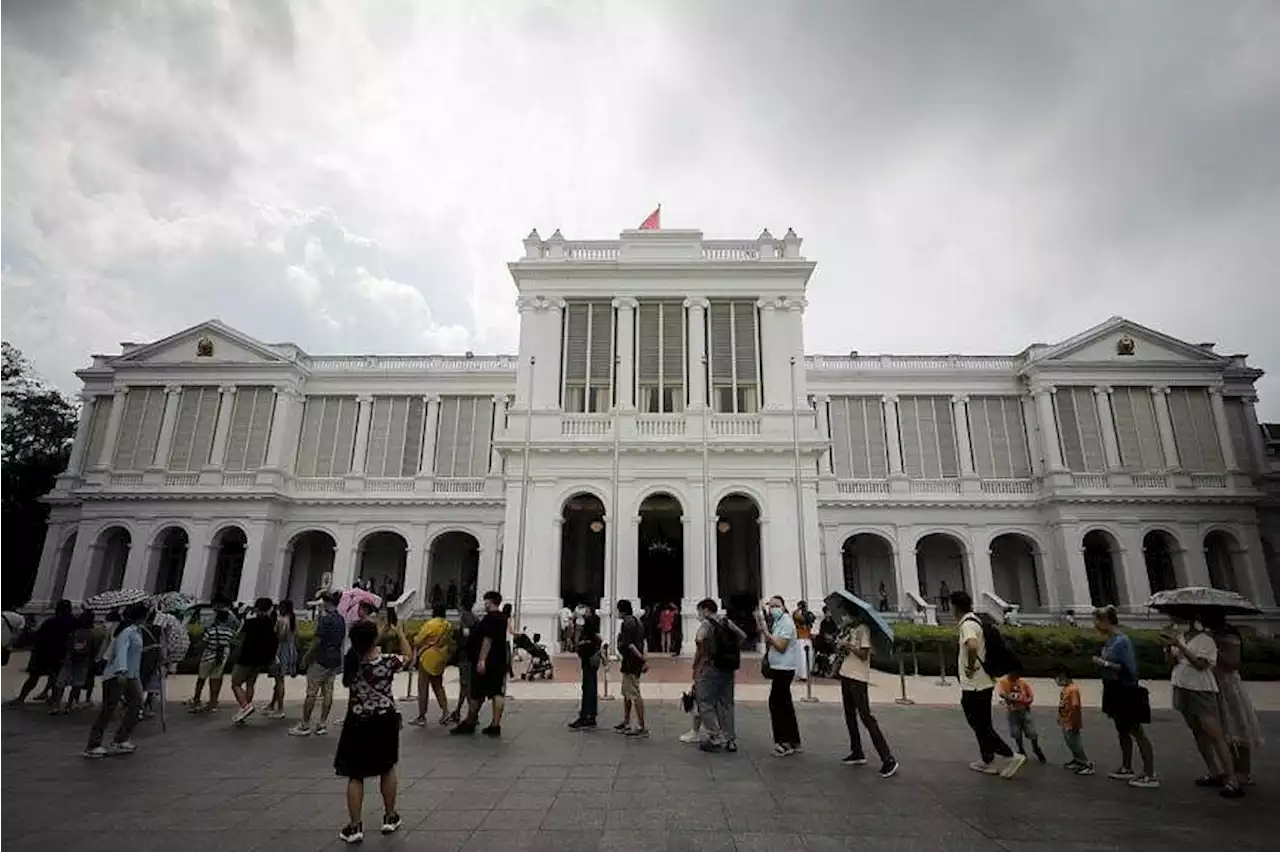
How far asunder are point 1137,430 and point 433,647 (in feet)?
110

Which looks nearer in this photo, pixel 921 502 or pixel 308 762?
pixel 308 762

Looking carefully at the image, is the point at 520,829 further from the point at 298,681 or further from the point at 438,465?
the point at 438,465

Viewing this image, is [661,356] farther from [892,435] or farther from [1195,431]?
[1195,431]

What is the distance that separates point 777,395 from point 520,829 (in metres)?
18.6

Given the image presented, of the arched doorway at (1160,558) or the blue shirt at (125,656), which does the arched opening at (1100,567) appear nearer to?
the arched doorway at (1160,558)

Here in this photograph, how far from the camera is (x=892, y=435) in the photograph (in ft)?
103

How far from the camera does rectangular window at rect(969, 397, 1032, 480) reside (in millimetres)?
30875

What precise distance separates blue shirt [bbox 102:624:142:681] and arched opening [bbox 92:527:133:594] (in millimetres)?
27461

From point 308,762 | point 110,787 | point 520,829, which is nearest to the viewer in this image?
point 520,829

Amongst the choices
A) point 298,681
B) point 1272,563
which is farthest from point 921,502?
point 298,681

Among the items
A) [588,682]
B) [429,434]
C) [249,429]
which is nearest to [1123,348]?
[588,682]

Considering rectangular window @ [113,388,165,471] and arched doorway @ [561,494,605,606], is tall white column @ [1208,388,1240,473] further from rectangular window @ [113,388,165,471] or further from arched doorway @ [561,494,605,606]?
rectangular window @ [113,388,165,471]

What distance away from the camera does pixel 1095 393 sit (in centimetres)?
3055

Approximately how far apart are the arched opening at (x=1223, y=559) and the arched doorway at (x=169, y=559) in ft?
155
